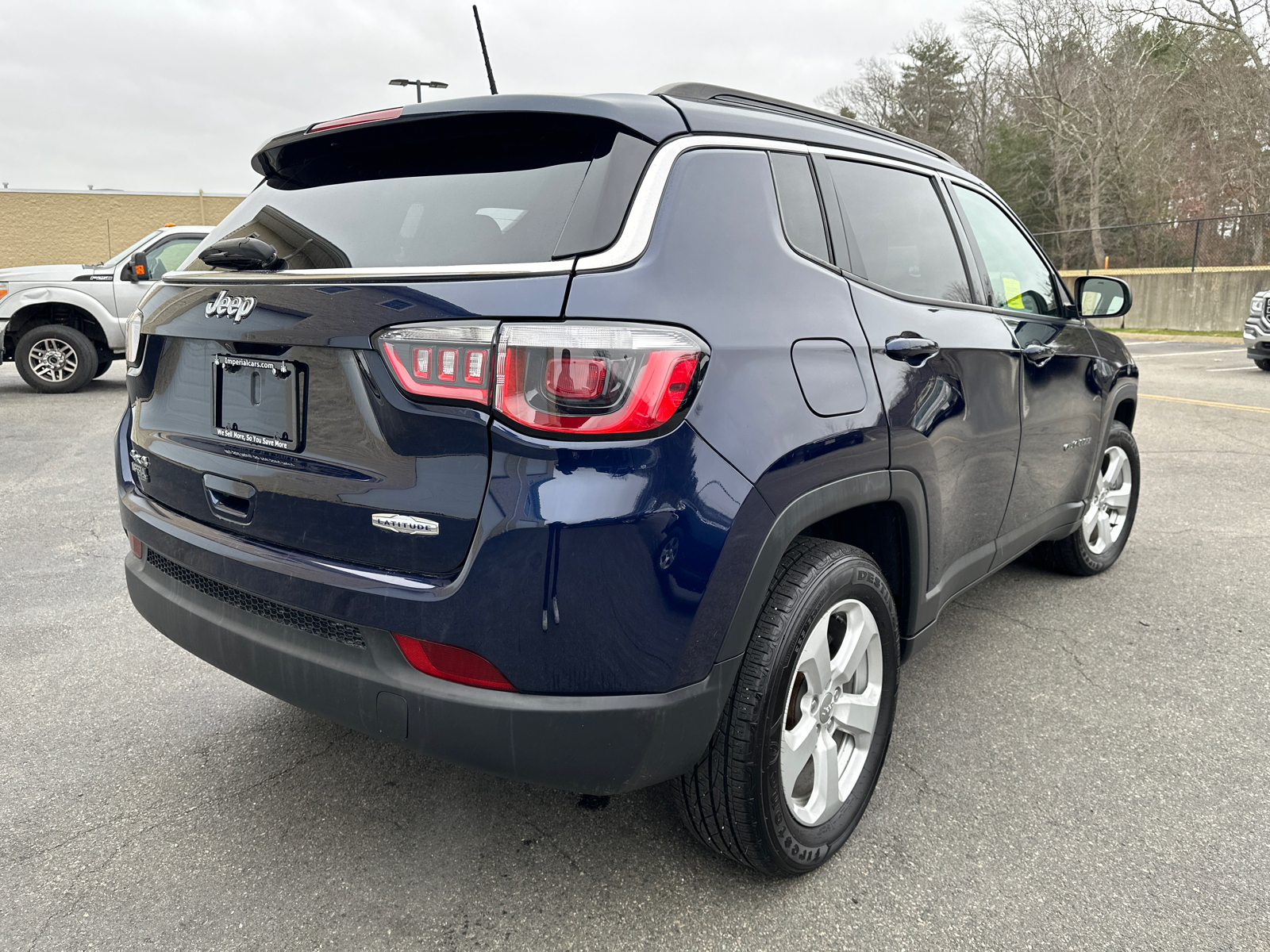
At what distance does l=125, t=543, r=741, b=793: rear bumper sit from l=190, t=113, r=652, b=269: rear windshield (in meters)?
0.81

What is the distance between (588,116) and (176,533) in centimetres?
136

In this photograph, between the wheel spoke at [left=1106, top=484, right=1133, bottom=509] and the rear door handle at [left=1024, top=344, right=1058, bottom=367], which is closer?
the rear door handle at [left=1024, top=344, right=1058, bottom=367]

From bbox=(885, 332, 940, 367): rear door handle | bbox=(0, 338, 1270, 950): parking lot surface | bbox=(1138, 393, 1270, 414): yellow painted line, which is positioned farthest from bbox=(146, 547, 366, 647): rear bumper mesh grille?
bbox=(1138, 393, 1270, 414): yellow painted line

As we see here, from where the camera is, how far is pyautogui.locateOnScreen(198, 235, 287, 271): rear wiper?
204 centimetres

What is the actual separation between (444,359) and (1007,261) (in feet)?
8.17

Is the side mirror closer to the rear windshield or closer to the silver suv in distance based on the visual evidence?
the rear windshield

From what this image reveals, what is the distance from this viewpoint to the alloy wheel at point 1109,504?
4238mm

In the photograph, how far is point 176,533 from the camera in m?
2.17

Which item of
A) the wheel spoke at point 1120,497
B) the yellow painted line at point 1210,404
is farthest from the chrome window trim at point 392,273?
the yellow painted line at point 1210,404

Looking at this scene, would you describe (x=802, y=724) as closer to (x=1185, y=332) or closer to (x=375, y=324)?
(x=375, y=324)

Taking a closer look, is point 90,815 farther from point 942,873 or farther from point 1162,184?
point 1162,184

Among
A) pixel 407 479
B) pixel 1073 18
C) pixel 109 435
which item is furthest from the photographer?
pixel 1073 18

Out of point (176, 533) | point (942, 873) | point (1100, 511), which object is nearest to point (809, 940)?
point (942, 873)

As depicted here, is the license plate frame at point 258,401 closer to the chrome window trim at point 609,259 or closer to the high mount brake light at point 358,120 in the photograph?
the chrome window trim at point 609,259
